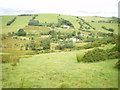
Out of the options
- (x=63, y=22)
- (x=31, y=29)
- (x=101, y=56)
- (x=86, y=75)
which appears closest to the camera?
(x=86, y=75)

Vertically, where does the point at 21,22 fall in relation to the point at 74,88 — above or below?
above

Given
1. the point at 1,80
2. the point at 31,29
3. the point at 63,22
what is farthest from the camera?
A: the point at 63,22

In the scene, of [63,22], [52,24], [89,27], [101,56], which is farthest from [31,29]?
[101,56]

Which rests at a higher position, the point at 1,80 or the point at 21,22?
the point at 21,22

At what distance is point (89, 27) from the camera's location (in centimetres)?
13700

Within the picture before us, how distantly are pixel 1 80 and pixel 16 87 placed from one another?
1973 mm

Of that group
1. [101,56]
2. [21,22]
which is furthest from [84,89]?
[21,22]

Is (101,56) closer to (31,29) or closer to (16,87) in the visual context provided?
(16,87)

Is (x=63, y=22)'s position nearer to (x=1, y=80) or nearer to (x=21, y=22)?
(x=21, y=22)

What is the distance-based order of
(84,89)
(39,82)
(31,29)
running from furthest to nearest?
1. (31,29)
2. (39,82)
3. (84,89)

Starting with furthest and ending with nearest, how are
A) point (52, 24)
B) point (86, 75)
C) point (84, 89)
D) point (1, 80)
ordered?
1. point (52, 24)
2. point (86, 75)
3. point (1, 80)
4. point (84, 89)

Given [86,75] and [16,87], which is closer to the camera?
[16,87]

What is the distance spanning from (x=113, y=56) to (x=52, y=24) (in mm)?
123738

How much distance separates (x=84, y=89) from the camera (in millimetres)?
7836
